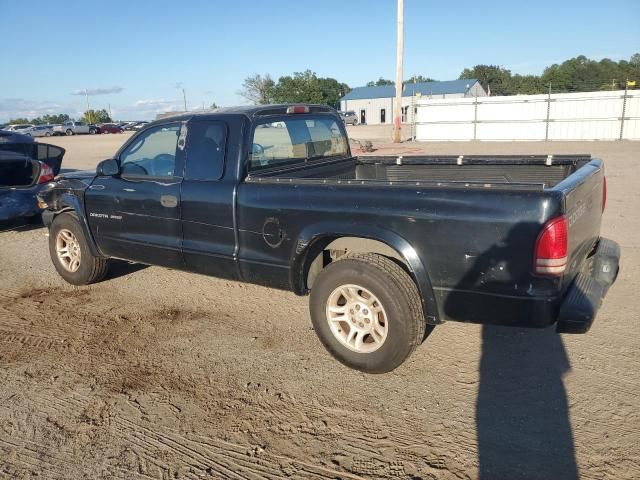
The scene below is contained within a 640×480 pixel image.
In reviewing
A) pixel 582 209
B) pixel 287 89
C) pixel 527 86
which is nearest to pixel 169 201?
pixel 582 209

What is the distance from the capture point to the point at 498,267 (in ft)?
10.1

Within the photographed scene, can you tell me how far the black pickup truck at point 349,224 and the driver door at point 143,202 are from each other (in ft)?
0.05

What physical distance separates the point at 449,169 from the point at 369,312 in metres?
1.98

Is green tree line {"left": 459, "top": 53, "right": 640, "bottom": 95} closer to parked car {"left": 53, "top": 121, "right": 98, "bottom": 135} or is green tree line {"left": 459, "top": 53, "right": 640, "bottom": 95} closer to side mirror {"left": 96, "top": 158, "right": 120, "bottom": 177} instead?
parked car {"left": 53, "top": 121, "right": 98, "bottom": 135}

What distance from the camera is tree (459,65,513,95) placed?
101438mm

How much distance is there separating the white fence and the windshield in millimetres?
22089

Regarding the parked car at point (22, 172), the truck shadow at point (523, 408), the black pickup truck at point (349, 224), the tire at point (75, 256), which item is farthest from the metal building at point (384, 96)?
the truck shadow at point (523, 408)

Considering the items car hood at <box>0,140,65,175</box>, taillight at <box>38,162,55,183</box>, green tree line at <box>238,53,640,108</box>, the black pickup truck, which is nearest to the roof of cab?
the black pickup truck

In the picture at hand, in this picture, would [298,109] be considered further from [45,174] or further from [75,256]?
[45,174]

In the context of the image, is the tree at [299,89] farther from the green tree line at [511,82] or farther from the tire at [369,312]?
the tire at [369,312]

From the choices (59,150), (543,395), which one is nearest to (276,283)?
(543,395)

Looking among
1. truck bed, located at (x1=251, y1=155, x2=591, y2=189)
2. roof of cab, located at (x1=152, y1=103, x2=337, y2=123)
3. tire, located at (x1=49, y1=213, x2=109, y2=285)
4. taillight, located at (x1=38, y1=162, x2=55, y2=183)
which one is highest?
roof of cab, located at (x1=152, y1=103, x2=337, y2=123)

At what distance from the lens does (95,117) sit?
91.6 metres

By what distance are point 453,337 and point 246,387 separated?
67.0 inches
